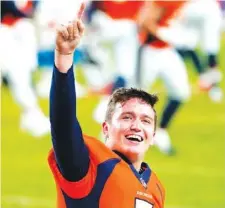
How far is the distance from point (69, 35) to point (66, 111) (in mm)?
221

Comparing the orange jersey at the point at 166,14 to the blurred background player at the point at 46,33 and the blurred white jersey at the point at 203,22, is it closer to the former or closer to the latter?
the blurred white jersey at the point at 203,22

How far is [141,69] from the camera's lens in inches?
332

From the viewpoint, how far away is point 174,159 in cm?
836

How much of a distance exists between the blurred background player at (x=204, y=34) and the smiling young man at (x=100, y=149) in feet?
19.0

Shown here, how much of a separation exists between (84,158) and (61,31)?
39 cm

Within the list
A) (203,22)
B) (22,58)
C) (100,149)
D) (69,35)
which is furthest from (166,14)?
(69,35)

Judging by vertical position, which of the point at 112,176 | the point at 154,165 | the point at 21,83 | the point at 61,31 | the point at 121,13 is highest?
the point at 121,13

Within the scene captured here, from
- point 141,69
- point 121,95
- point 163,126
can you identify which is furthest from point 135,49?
point 121,95

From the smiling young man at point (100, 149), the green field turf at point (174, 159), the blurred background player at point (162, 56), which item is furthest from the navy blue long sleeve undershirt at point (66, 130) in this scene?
the blurred background player at point (162, 56)

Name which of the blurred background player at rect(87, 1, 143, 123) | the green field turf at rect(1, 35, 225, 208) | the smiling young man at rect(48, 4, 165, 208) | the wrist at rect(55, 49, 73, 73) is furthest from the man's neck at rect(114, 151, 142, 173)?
the blurred background player at rect(87, 1, 143, 123)

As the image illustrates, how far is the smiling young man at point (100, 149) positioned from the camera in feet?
7.49

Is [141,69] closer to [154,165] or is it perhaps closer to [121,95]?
[154,165]

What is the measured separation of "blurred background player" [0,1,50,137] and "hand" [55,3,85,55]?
241 inches

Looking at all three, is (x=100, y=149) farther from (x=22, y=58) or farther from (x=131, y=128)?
(x=22, y=58)
